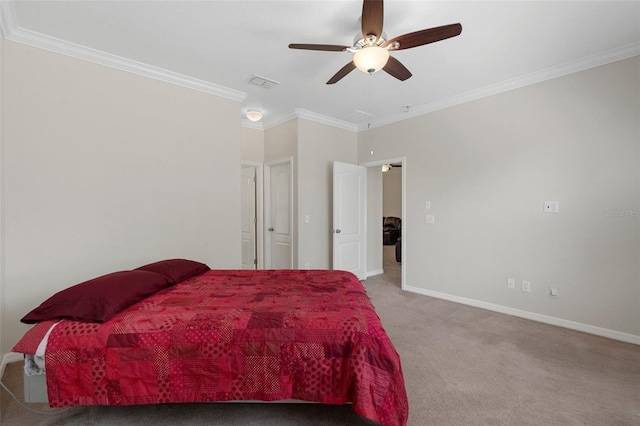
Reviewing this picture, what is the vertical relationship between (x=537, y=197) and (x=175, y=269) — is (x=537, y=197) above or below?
above

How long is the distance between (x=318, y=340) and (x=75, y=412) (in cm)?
158

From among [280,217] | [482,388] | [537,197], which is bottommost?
[482,388]

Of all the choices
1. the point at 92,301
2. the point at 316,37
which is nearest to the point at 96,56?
the point at 316,37

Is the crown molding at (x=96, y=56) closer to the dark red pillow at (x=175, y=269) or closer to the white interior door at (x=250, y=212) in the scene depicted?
the white interior door at (x=250, y=212)

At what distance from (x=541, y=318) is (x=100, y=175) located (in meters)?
4.76

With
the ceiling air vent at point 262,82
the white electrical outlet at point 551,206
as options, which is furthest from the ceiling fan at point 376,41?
the white electrical outlet at point 551,206

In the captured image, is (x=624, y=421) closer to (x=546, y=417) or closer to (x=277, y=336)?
(x=546, y=417)

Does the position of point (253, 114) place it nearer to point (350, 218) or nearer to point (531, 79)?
point (350, 218)

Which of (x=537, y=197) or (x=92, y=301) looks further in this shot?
(x=537, y=197)

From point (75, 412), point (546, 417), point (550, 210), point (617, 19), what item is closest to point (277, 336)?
point (75, 412)

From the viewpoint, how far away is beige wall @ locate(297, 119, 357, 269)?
457 cm

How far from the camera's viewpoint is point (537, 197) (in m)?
3.35

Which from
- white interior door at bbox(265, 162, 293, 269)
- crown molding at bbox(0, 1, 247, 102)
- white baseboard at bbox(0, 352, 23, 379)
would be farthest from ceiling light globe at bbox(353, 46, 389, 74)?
white baseboard at bbox(0, 352, 23, 379)

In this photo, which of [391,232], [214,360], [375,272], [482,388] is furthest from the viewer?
[391,232]
